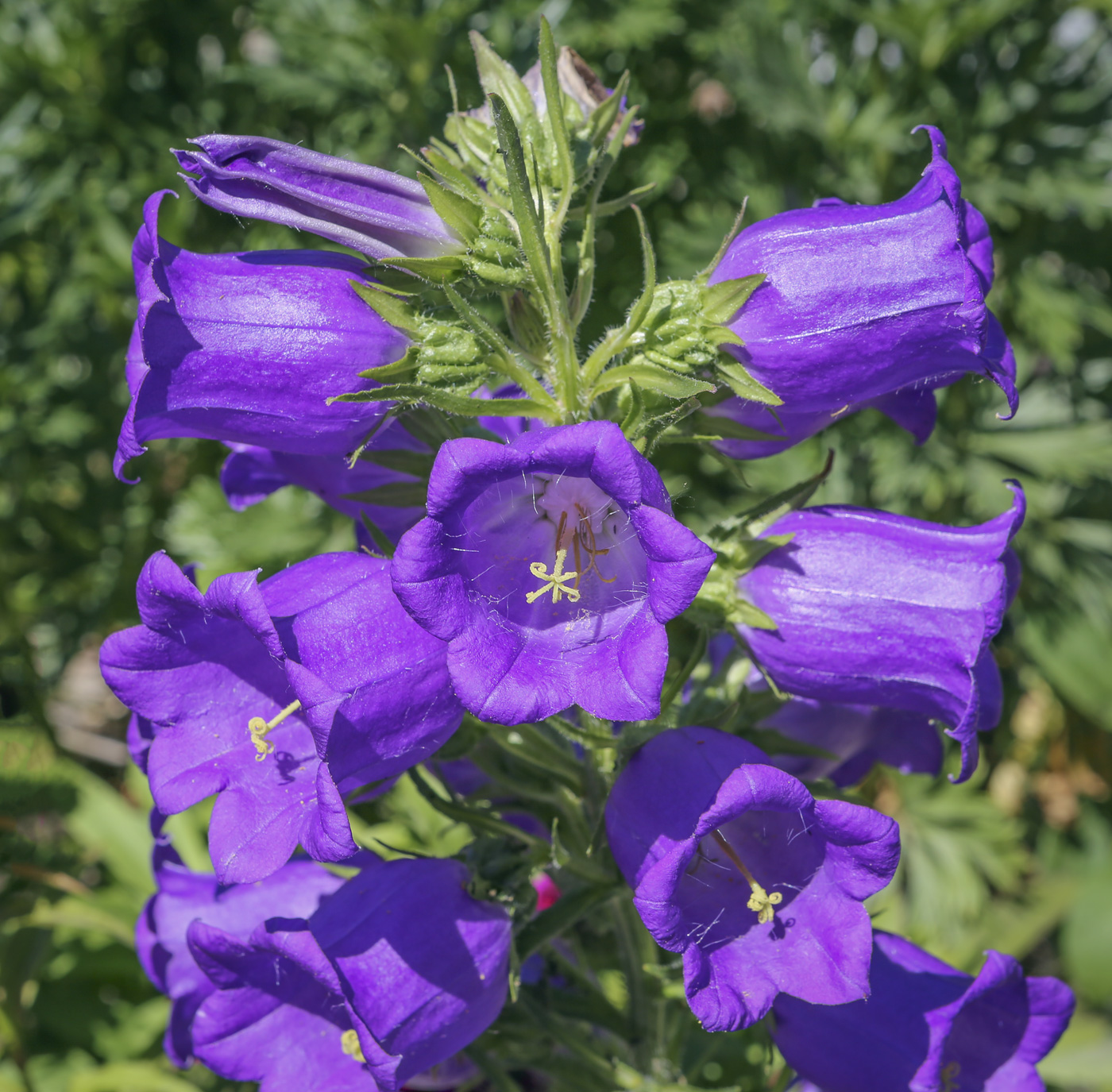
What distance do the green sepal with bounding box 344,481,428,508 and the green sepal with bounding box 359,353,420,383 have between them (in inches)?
9.6

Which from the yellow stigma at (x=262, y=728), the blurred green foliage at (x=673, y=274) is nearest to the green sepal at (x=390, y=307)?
the yellow stigma at (x=262, y=728)

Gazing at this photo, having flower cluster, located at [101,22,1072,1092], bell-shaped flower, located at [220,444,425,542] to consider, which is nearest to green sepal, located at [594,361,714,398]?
flower cluster, located at [101,22,1072,1092]

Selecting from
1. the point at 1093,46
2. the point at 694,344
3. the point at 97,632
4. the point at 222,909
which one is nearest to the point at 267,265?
the point at 694,344

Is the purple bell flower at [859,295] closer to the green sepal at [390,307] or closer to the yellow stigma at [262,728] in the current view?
the green sepal at [390,307]

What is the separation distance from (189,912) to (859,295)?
182 cm

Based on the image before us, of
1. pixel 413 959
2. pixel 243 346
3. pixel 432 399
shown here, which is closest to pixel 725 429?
pixel 432 399

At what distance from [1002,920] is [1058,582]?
140 cm

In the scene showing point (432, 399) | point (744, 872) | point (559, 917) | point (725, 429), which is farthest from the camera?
point (559, 917)

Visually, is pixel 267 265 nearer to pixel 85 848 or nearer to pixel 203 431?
pixel 203 431

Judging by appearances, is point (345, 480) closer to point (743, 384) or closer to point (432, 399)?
point (432, 399)

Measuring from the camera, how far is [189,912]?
2.28 m

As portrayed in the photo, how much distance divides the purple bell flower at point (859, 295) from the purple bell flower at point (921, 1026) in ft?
3.48

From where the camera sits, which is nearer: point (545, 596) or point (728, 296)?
point (728, 296)

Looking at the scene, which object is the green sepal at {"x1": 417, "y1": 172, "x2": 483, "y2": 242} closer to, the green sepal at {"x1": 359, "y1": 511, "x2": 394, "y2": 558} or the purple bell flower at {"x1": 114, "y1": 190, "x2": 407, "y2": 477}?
the purple bell flower at {"x1": 114, "y1": 190, "x2": 407, "y2": 477}
